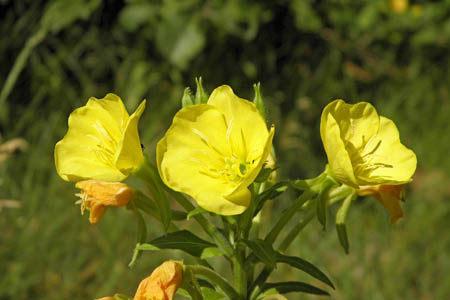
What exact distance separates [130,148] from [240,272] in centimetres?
37

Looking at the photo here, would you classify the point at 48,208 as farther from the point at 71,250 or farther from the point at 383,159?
the point at 383,159

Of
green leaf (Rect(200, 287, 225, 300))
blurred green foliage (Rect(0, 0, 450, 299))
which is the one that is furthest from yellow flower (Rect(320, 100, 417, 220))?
blurred green foliage (Rect(0, 0, 450, 299))

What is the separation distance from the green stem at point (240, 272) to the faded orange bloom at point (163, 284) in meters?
0.19

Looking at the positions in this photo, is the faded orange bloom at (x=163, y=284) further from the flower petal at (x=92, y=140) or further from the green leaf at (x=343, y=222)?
the green leaf at (x=343, y=222)

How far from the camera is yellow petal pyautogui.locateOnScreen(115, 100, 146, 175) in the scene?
1128 mm

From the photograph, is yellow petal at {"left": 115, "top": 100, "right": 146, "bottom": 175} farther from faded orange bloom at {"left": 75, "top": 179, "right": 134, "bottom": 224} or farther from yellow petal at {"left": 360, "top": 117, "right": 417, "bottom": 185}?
yellow petal at {"left": 360, "top": 117, "right": 417, "bottom": 185}

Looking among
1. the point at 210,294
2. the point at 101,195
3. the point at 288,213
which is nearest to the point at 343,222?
the point at 288,213

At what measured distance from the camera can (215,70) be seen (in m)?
3.81

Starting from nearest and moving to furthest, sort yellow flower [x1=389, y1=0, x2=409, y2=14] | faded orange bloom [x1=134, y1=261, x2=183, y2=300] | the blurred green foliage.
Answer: faded orange bloom [x1=134, y1=261, x2=183, y2=300], the blurred green foliage, yellow flower [x1=389, y1=0, x2=409, y2=14]

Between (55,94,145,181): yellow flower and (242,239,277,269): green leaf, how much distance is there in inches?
11.6

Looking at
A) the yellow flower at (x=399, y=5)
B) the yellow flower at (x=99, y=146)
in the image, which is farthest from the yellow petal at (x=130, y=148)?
the yellow flower at (x=399, y=5)

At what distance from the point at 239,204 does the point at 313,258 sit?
197 centimetres

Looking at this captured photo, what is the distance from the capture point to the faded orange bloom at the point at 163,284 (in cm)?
110

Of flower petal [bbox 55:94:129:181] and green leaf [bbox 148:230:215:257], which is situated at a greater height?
flower petal [bbox 55:94:129:181]
